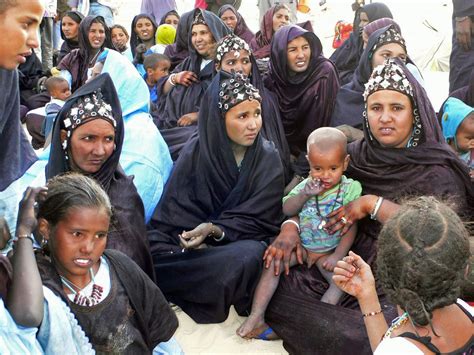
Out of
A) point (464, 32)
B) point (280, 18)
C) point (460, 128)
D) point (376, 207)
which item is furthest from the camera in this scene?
point (280, 18)

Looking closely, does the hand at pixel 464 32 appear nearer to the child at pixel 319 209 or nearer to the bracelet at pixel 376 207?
the child at pixel 319 209

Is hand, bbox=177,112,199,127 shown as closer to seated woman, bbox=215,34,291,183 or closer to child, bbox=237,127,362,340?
seated woman, bbox=215,34,291,183

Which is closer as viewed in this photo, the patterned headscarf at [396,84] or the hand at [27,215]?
the hand at [27,215]

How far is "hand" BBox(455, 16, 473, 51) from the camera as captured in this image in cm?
601

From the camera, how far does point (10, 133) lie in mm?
3055

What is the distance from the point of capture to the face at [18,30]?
8.01 ft

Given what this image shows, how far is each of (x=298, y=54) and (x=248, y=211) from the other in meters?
2.12

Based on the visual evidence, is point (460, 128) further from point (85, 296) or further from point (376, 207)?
point (85, 296)

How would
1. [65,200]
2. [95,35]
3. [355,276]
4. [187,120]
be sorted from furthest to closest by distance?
[95,35] < [187,120] < [65,200] < [355,276]

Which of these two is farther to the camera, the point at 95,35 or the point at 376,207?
the point at 95,35

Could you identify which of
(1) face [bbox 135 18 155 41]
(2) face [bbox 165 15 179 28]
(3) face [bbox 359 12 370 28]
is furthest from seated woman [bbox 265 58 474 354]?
(2) face [bbox 165 15 179 28]

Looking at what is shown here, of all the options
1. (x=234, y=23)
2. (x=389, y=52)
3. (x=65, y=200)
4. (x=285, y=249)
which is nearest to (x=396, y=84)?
→ (x=285, y=249)

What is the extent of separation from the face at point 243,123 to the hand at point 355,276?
1.62 meters

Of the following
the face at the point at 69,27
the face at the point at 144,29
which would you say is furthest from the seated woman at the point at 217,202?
the face at the point at 69,27
